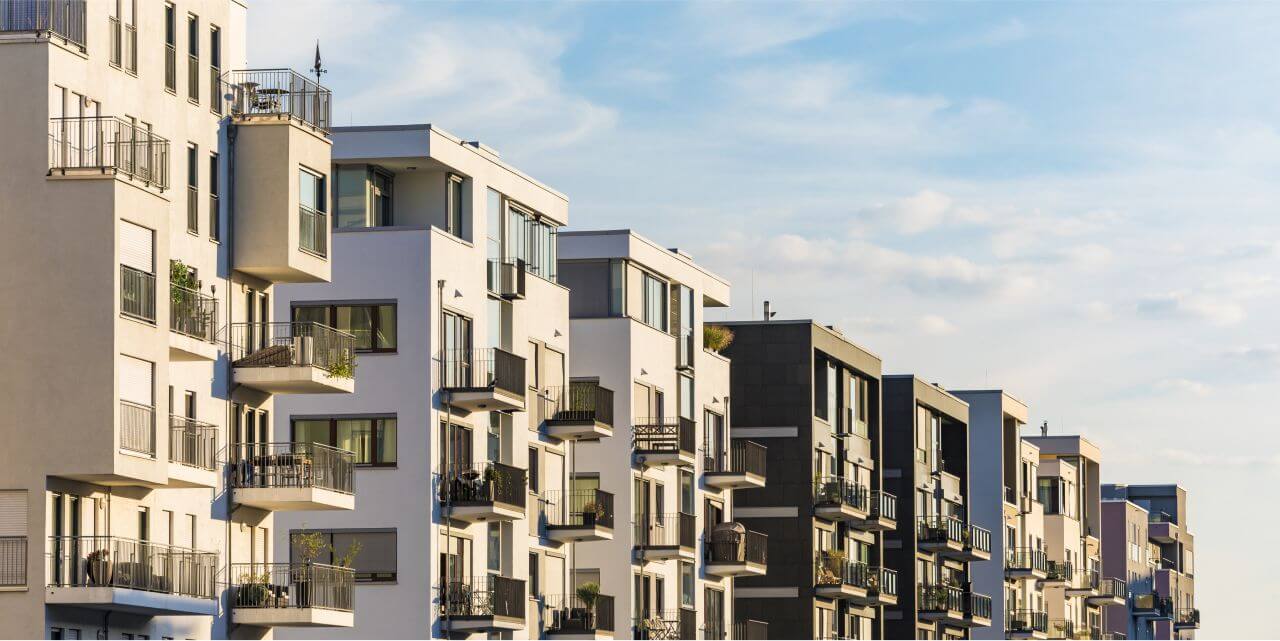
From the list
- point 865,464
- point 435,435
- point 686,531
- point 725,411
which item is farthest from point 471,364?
point 865,464

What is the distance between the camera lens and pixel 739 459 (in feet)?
270

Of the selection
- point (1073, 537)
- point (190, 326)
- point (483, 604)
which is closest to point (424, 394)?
point (483, 604)

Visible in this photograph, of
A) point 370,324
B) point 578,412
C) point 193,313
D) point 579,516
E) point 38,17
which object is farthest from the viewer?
point 579,516

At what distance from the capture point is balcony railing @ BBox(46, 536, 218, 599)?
43312mm

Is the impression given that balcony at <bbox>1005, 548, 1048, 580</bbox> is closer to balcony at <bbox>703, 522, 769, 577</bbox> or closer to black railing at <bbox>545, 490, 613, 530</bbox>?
balcony at <bbox>703, 522, 769, 577</bbox>

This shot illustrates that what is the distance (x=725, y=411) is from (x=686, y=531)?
8.33 m

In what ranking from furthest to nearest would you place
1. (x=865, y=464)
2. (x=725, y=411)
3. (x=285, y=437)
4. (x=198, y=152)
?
(x=865, y=464) → (x=725, y=411) → (x=285, y=437) → (x=198, y=152)

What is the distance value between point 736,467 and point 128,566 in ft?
128

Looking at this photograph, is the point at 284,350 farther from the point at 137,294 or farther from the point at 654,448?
the point at 654,448

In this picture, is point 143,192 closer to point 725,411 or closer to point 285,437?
point 285,437

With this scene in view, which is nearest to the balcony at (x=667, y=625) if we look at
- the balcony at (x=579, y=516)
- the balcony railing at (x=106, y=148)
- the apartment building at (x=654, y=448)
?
the apartment building at (x=654, y=448)

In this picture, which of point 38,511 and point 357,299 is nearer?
point 38,511

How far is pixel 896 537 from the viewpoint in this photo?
102562 mm

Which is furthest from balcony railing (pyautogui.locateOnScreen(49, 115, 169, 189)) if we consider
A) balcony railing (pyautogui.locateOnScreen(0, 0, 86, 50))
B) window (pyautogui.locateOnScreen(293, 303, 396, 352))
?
window (pyautogui.locateOnScreen(293, 303, 396, 352))
